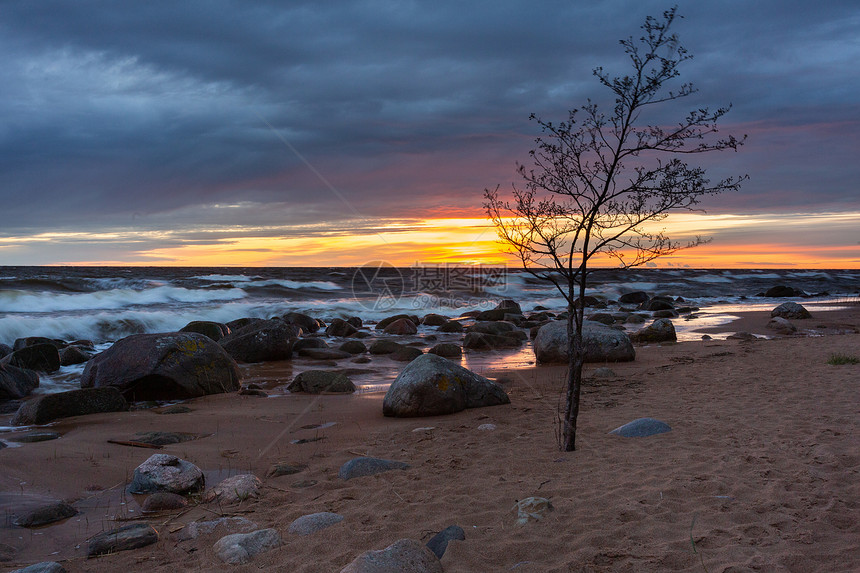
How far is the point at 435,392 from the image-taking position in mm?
7414

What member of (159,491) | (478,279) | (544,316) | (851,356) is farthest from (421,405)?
(478,279)

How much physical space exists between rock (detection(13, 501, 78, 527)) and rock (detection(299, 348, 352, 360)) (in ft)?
29.5

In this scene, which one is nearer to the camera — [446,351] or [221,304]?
[446,351]

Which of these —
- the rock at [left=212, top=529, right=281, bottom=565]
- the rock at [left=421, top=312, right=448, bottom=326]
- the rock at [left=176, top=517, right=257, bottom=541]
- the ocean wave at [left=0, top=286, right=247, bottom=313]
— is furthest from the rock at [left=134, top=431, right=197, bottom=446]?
the ocean wave at [left=0, top=286, right=247, bottom=313]

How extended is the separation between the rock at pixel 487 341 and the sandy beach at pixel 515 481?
6.40 m

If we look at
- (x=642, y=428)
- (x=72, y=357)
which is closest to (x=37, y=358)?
(x=72, y=357)

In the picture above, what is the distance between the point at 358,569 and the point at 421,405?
4.46 metres

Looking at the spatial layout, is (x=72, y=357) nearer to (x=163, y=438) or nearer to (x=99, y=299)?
(x=163, y=438)

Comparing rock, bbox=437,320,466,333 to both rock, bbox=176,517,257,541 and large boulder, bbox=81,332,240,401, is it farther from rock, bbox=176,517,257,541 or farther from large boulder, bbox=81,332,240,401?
rock, bbox=176,517,257,541

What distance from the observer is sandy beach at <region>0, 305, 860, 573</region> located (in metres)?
3.26

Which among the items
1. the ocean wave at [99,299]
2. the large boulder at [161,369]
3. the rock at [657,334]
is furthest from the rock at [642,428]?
the ocean wave at [99,299]

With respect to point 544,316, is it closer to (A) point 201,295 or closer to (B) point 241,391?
(B) point 241,391

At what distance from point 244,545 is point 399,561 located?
1.15 metres

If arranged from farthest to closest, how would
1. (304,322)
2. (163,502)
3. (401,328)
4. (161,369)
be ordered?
(304,322), (401,328), (161,369), (163,502)
